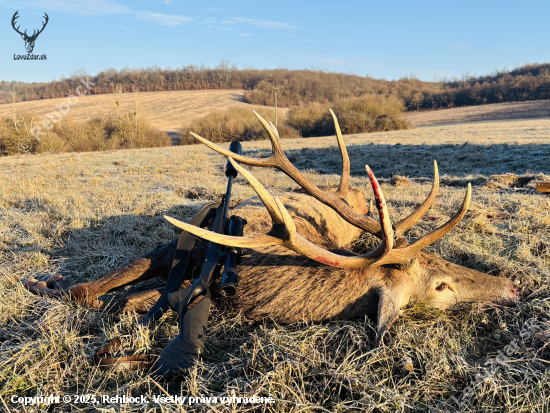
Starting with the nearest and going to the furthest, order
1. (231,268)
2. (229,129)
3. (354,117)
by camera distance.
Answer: (231,268) → (354,117) → (229,129)

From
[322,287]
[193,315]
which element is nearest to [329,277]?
[322,287]

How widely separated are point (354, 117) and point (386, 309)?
28.4 m

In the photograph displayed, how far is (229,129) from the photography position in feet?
95.2

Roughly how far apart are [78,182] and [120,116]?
19979mm

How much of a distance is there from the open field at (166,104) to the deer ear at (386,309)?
32680mm

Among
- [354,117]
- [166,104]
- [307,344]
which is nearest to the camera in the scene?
[307,344]

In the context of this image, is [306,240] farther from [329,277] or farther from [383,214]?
[383,214]

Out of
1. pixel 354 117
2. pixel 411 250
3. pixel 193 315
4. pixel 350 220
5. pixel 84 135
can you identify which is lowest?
pixel 193 315

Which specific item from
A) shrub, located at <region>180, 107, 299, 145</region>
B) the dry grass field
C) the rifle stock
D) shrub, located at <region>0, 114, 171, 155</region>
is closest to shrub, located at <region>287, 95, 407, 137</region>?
shrub, located at <region>180, 107, 299, 145</region>

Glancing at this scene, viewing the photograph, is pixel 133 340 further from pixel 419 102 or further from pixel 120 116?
pixel 419 102

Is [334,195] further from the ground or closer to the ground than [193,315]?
further from the ground

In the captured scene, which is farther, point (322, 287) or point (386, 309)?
point (322, 287)

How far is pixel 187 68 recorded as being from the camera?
65.0 meters

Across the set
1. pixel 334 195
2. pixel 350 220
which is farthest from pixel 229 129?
pixel 350 220
